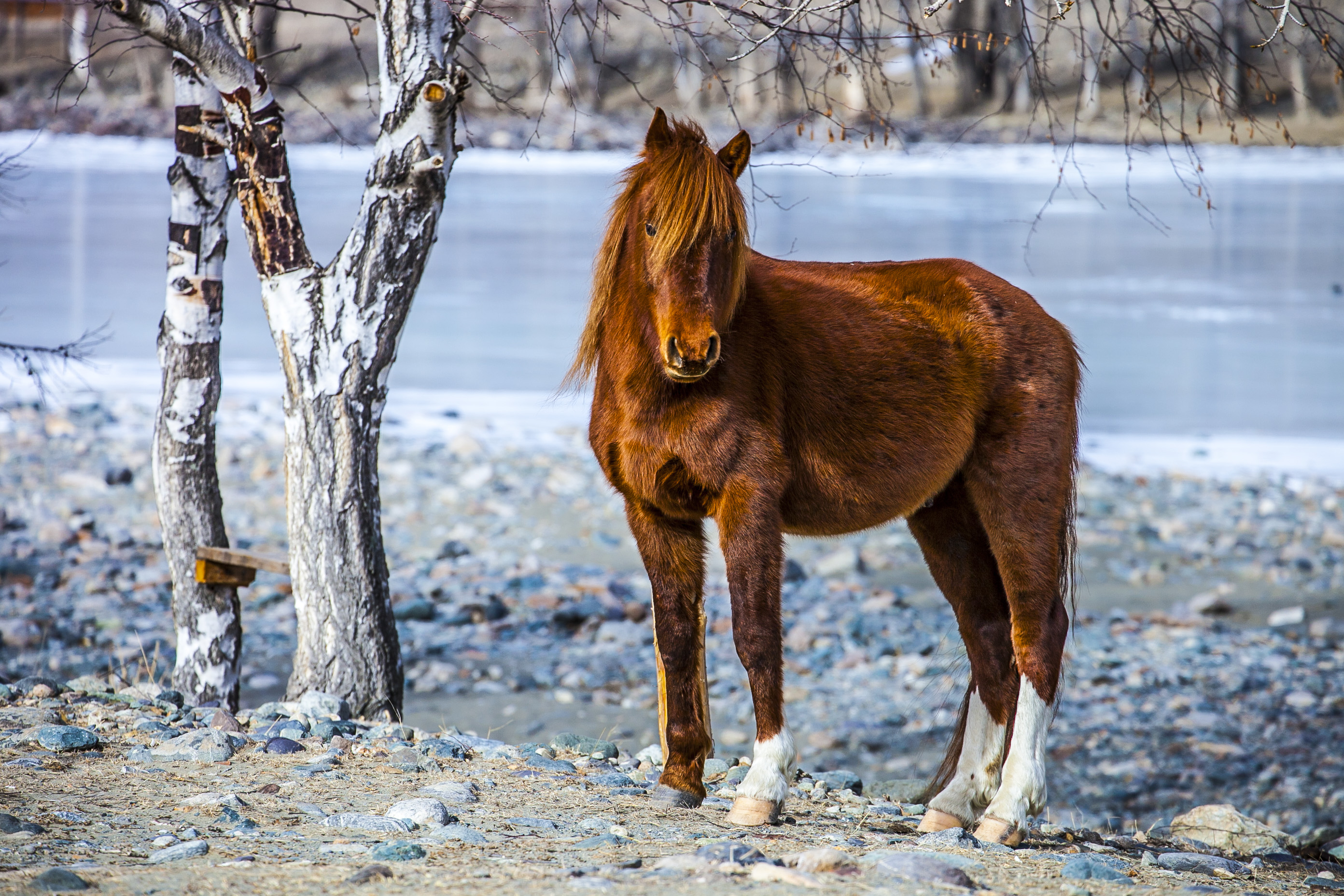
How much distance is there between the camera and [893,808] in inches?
186

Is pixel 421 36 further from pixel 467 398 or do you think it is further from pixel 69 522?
pixel 467 398

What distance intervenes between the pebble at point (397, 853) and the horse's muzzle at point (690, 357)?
5.18ft

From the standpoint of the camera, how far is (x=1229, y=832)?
5121 mm

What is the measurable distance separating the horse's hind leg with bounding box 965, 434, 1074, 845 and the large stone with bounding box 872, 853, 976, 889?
0.81 m

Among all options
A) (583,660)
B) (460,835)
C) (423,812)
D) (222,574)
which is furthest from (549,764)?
(583,660)

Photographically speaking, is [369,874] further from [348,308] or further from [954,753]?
[348,308]

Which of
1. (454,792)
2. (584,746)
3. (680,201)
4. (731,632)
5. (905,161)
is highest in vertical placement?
(905,161)

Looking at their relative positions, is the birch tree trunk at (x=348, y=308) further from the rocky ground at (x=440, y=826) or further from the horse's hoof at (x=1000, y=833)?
the horse's hoof at (x=1000, y=833)

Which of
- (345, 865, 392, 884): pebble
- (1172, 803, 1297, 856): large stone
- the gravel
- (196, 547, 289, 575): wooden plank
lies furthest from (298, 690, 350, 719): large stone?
(1172, 803, 1297, 856): large stone

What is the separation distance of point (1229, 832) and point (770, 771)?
7.91 feet

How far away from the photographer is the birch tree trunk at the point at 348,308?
5.23m

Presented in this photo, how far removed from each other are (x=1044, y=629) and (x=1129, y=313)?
16.7 m

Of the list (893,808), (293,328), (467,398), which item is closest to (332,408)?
(293,328)

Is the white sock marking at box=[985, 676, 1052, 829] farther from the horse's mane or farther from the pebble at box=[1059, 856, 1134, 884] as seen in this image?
the horse's mane
